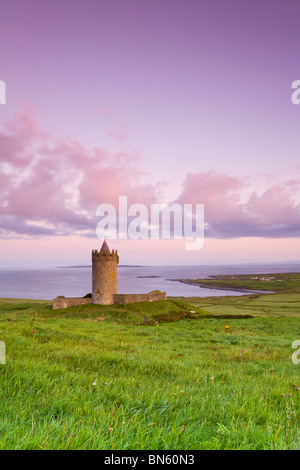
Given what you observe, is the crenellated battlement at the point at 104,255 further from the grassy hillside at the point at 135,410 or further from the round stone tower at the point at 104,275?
the grassy hillside at the point at 135,410

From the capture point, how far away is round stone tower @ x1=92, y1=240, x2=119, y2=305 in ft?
147

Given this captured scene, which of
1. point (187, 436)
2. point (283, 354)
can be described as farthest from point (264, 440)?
point (283, 354)

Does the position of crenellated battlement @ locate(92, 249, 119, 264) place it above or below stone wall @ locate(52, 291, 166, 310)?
above

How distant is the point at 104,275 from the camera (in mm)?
45406

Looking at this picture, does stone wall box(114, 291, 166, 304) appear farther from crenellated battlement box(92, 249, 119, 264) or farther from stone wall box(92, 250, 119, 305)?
crenellated battlement box(92, 249, 119, 264)

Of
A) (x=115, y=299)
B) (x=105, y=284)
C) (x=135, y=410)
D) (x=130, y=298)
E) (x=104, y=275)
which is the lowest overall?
(x=115, y=299)

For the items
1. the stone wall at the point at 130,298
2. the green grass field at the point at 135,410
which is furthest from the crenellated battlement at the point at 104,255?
the green grass field at the point at 135,410

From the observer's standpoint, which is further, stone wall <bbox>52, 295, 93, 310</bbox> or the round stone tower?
the round stone tower

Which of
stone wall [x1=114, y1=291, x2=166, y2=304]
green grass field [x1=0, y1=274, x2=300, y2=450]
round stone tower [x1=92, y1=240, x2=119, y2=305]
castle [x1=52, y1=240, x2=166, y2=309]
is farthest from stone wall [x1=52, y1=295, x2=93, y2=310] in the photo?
green grass field [x1=0, y1=274, x2=300, y2=450]

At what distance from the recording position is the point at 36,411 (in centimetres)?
306

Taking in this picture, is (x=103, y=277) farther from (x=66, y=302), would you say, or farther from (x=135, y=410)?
(x=135, y=410)

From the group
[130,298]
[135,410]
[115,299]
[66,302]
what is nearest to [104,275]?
[115,299]

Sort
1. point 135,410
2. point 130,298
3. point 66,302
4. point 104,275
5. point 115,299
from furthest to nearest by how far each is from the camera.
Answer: point 104,275
point 115,299
point 130,298
point 66,302
point 135,410

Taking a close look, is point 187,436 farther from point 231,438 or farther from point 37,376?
point 37,376
